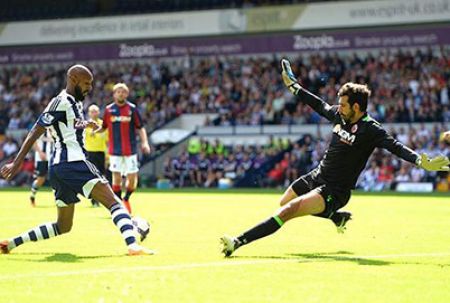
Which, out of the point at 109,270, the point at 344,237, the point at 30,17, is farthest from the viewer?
the point at 30,17

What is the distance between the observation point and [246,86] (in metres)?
43.2

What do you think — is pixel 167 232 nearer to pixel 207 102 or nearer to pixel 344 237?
pixel 344 237

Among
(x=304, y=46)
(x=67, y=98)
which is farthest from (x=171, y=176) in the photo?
(x=67, y=98)

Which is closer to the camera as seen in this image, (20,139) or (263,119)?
(263,119)

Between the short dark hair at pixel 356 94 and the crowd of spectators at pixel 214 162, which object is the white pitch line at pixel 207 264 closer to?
the short dark hair at pixel 356 94

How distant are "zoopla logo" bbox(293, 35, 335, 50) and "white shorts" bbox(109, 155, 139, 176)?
2395cm

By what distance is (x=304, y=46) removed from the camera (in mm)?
42125

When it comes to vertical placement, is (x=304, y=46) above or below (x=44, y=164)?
above

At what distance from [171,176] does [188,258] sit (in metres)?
28.0

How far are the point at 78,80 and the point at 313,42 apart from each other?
31.4 m

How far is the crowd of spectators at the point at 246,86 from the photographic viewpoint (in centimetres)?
3800

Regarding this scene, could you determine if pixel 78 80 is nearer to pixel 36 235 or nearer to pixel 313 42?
pixel 36 235

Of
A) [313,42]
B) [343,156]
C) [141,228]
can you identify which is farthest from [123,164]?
[313,42]

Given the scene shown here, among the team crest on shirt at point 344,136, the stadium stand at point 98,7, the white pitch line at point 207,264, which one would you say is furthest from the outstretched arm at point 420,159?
the stadium stand at point 98,7
